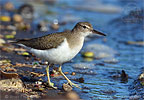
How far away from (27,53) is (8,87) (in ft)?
8.53

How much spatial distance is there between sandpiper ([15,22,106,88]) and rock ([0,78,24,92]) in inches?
26.9

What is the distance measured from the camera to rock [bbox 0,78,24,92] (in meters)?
5.32

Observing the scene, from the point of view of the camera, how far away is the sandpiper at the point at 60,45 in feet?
18.8

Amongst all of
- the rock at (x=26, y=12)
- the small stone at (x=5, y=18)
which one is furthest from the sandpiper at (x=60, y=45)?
the rock at (x=26, y=12)

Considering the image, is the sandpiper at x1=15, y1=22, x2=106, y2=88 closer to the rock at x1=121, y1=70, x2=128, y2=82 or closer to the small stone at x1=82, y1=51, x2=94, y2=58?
the rock at x1=121, y1=70, x2=128, y2=82

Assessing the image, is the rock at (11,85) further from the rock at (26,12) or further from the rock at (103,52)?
the rock at (26,12)

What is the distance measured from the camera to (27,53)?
25.9 ft

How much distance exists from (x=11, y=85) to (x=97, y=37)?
19.1 feet

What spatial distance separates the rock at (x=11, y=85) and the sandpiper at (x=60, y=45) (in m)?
0.68

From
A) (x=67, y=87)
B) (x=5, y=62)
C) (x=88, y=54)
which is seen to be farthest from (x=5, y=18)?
(x=67, y=87)

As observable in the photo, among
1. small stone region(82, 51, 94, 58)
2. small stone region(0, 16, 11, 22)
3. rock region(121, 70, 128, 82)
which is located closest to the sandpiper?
rock region(121, 70, 128, 82)

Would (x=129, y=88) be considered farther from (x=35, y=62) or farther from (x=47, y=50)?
(x=35, y=62)

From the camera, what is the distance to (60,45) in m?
5.77

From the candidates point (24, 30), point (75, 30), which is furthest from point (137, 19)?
point (75, 30)
